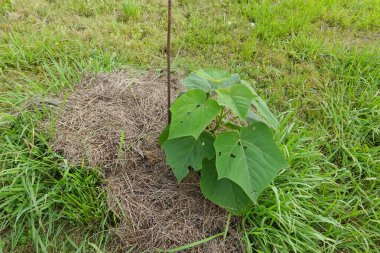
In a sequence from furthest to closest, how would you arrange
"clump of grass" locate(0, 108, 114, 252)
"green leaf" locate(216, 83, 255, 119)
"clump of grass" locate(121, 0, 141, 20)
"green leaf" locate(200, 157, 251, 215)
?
"clump of grass" locate(121, 0, 141, 20), "clump of grass" locate(0, 108, 114, 252), "green leaf" locate(200, 157, 251, 215), "green leaf" locate(216, 83, 255, 119)

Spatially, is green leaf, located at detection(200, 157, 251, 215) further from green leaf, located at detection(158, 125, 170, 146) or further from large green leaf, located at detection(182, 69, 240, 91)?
large green leaf, located at detection(182, 69, 240, 91)

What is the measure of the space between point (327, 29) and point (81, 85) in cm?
244

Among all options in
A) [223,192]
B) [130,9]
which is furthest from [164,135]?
[130,9]

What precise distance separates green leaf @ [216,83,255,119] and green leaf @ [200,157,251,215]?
A: 35 cm

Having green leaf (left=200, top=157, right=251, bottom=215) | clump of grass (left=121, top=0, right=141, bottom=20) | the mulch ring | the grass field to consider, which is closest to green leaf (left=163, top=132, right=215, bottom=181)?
green leaf (left=200, top=157, right=251, bottom=215)

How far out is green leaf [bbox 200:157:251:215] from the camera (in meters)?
1.71

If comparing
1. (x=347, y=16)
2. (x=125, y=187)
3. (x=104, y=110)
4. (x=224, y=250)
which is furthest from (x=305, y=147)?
(x=347, y=16)

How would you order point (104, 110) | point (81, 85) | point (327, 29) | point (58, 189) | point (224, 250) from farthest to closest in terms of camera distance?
point (327, 29)
point (81, 85)
point (104, 110)
point (58, 189)
point (224, 250)

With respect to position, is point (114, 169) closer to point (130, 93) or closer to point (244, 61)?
point (130, 93)

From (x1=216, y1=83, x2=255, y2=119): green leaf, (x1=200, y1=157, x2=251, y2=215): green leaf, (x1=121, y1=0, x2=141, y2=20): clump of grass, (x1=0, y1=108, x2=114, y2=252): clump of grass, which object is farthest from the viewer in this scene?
(x1=121, y1=0, x2=141, y2=20): clump of grass

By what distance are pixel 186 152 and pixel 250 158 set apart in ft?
1.09

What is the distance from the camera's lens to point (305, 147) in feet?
7.46

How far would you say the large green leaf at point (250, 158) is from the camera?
1570mm

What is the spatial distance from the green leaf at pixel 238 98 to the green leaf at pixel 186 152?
0.27m
